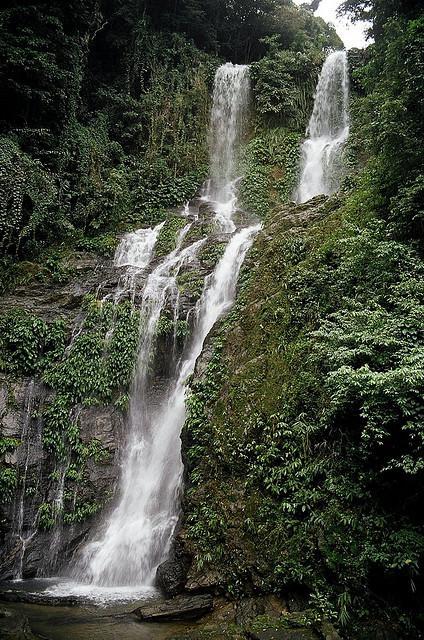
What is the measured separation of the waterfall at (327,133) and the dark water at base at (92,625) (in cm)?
1538

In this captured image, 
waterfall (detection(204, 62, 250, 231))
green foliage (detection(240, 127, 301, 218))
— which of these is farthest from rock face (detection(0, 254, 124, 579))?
waterfall (detection(204, 62, 250, 231))

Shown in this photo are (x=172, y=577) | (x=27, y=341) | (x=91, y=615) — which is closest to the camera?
(x=91, y=615)

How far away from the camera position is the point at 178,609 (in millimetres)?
5828

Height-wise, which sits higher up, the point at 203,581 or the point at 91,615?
the point at 203,581

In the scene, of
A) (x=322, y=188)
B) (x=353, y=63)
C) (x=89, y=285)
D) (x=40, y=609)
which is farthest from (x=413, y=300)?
(x=353, y=63)

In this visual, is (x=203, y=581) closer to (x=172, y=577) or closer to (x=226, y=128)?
(x=172, y=577)

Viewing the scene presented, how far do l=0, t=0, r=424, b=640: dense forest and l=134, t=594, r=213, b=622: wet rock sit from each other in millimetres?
138

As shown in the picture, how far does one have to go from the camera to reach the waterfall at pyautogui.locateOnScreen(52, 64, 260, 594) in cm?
780

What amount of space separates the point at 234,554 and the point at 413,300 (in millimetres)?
4213

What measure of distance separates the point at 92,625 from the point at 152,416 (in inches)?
195

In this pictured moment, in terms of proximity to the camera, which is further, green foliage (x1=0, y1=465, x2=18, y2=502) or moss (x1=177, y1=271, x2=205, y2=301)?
moss (x1=177, y1=271, x2=205, y2=301)

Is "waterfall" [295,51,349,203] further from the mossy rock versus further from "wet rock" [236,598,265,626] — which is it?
the mossy rock

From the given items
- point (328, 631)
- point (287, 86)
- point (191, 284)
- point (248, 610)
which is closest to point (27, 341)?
point (191, 284)

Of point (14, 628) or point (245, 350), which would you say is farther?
point (245, 350)
